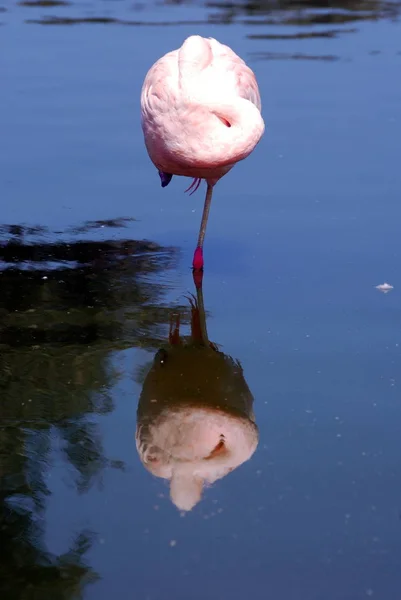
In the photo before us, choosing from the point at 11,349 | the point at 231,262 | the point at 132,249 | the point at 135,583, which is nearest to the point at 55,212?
the point at 132,249

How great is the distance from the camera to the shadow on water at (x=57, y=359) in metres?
3.76

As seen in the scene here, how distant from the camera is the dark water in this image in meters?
3.73

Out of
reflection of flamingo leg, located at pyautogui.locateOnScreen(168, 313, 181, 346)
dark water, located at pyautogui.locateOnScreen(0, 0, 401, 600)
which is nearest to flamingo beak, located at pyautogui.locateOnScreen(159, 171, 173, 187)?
dark water, located at pyautogui.locateOnScreen(0, 0, 401, 600)

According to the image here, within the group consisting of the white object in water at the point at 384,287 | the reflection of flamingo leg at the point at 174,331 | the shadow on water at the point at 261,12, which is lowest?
the shadow on water at the point at 261,12

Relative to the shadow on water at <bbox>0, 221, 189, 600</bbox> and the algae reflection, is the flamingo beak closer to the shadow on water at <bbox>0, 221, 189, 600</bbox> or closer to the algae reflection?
the shadow on water at <bbox>0, 221, 189, 600</bbox>

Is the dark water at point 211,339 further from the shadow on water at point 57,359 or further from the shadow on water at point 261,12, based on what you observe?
the shadow on water at point 261,12

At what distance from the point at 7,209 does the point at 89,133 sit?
70.8 inches

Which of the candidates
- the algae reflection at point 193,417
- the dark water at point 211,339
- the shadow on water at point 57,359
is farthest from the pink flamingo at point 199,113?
the algae reflection at point 193,417

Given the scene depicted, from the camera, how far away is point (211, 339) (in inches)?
216

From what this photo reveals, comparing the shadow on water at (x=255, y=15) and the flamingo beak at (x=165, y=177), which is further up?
the flamingo beak at (x=165, y=177)

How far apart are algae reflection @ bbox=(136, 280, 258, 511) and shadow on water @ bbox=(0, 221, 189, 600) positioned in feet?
0.51

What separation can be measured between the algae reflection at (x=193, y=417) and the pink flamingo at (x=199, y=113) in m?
0.85

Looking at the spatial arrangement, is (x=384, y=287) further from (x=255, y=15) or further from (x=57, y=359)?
(x=255, y=15)

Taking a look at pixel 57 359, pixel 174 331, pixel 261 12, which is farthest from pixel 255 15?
pixel 57 359
